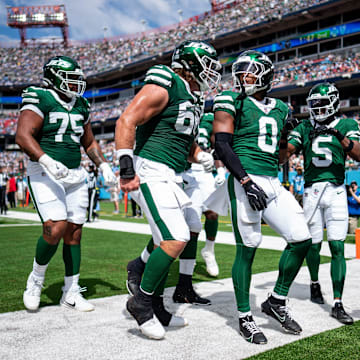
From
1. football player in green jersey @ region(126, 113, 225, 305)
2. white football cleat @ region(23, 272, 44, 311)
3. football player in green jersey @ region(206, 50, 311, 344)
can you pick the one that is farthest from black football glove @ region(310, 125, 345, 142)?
white football cleat @ region(23, 272, 44, 311)

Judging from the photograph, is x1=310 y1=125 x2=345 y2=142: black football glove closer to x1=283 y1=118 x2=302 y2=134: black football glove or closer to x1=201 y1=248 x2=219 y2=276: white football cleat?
x1=283 y1=118 x2=302 y2=134: black football glove

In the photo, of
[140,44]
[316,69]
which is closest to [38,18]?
[140,44]

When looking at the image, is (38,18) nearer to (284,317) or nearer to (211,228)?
(211,228)

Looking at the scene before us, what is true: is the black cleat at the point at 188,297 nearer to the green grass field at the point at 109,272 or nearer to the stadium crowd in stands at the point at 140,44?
the green grass field at the point at 109,272

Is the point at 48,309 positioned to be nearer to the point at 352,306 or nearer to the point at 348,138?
the point at 352,306

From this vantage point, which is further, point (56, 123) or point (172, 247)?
point (56, 123)

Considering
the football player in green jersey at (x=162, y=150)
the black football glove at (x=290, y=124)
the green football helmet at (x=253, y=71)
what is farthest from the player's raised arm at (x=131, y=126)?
the black football glove at (x=290, y=124)

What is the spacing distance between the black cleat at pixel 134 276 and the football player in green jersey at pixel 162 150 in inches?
13.1

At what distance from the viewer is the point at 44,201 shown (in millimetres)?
3453

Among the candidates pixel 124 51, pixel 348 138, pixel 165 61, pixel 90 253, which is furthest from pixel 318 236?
pixel 124 51

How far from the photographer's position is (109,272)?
5.26 meters

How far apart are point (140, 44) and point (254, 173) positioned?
4588 centimetres

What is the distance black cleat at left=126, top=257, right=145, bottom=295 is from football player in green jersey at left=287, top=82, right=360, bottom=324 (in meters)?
1.63

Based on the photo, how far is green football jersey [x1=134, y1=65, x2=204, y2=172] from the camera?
9.43 feet
